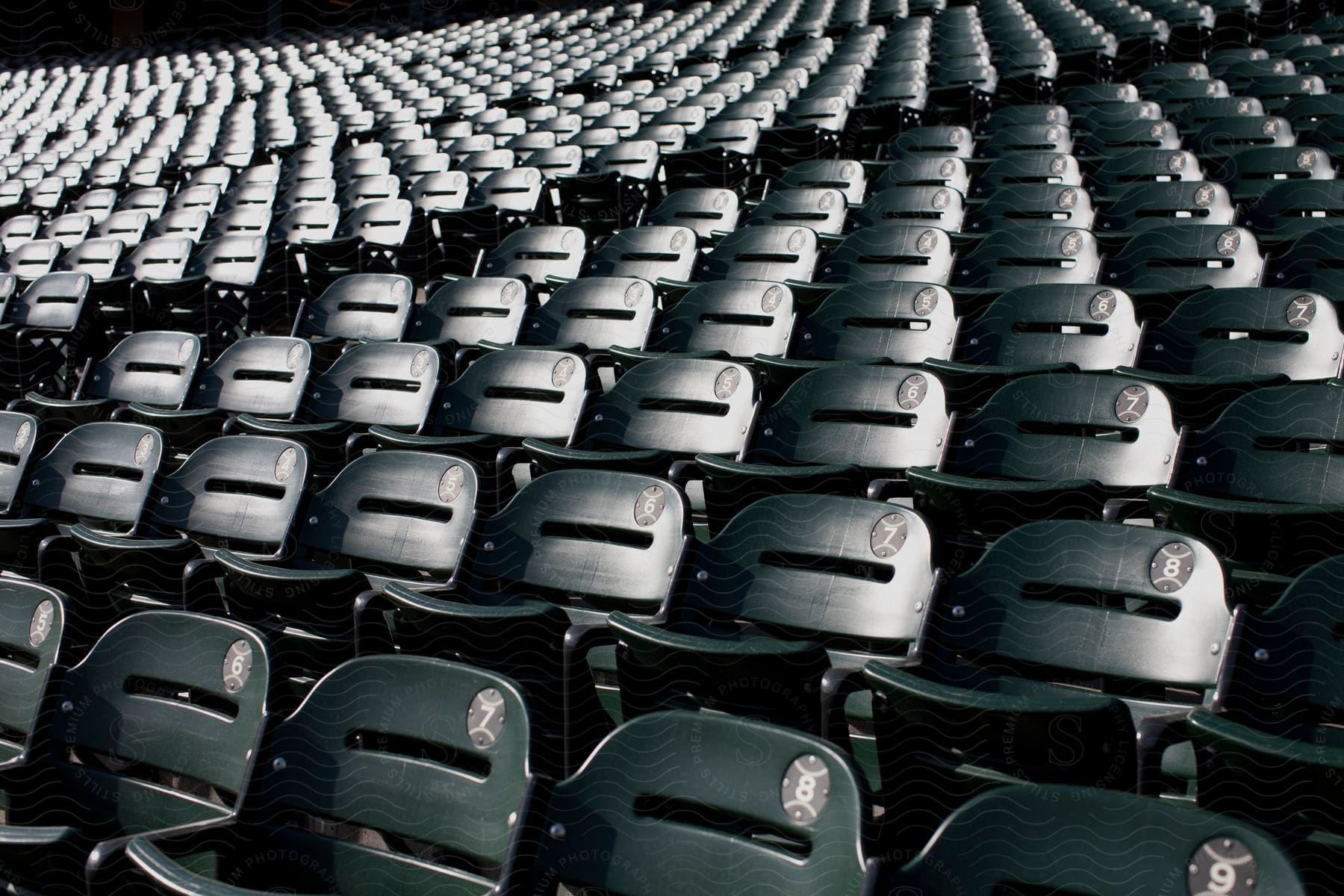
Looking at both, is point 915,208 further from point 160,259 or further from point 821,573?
point 160,259

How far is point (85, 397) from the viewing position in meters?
3.67

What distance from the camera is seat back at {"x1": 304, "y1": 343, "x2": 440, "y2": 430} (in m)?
3.13

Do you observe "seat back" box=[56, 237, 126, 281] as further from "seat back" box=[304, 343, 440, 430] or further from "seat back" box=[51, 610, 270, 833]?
"seat back" box=[51, 610, 270, 833]

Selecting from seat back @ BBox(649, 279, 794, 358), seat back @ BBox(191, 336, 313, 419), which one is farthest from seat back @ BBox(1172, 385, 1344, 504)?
seat back @ BBox(191, 336, 313, 419)

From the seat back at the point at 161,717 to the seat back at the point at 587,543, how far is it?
62cm

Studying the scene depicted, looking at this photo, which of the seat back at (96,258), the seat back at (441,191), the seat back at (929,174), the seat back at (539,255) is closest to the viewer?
the seat back at (539,255)

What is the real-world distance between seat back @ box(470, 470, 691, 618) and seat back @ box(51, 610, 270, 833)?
2.03 ft

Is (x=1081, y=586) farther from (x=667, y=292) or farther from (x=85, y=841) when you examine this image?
(x=667, y=292)

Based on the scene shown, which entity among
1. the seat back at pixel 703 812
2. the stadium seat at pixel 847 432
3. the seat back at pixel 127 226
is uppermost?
the seat back at pixel 127 226

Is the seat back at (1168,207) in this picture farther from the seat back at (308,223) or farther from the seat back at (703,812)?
the seat back at (308,223)

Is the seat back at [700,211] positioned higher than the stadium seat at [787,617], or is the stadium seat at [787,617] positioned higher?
the seat back at [700,211]

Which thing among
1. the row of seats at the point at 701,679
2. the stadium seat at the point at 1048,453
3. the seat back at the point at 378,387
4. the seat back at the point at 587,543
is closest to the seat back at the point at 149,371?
the seat back at the point at 378,387

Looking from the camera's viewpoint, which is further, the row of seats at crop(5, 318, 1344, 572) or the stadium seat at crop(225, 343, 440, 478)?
the stadium seat at crop(225, 343, 440, 478)

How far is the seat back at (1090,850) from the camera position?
1116 millimetres
